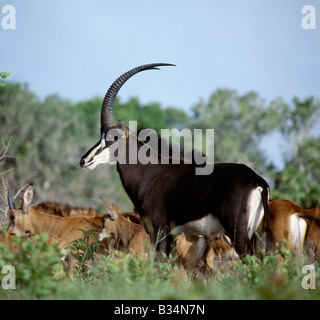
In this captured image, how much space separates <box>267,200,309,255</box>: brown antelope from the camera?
8.23 meters

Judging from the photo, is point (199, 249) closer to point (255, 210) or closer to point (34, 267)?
Result: point (255, 210)

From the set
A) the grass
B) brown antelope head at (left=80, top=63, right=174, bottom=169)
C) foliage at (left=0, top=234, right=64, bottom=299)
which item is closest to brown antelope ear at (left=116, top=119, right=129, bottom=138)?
brown antelope head at (left=80, top=63, right=174, bottom=169)

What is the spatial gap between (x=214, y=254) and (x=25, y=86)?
35.8 meters

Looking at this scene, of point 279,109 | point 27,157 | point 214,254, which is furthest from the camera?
point 279,109

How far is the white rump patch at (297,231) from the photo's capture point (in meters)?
8.20

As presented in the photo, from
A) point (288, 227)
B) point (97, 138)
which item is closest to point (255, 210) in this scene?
→ point (288, 227)

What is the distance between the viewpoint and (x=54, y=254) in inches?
217

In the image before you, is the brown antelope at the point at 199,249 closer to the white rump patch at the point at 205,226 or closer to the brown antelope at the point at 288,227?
the brown antelope at the point at 288,227

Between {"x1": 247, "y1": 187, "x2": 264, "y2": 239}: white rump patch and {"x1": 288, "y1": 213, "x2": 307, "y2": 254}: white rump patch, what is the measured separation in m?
1.11

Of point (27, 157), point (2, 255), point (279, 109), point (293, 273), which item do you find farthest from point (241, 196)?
point (279, 109)

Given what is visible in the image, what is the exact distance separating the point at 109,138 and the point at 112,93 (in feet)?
2.92

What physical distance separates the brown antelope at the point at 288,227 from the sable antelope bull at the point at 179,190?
0.88m

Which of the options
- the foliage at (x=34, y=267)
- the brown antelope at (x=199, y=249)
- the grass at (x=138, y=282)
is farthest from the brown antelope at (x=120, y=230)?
the foliage at (x=34, y=267)
